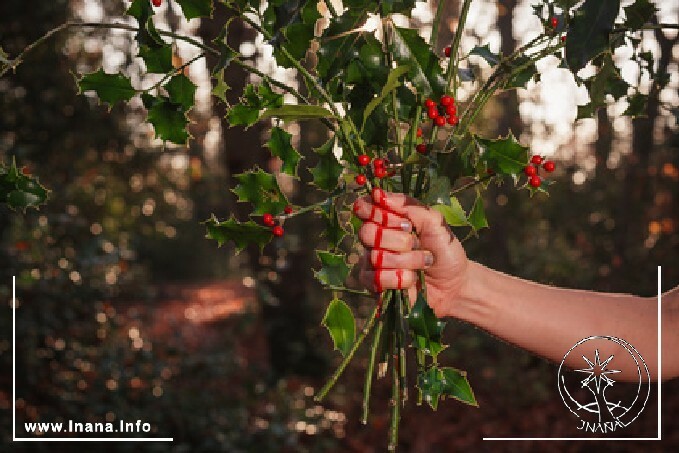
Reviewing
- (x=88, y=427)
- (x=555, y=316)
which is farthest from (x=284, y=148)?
(x=88, y=427)

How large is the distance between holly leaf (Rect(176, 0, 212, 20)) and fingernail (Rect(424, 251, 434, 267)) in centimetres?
60

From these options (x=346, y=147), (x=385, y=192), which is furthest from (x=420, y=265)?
(x=346, y=147)

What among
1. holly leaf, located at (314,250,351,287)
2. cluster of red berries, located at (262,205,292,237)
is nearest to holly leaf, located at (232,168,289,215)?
cluster of red berries, located at (262,205,292,237)

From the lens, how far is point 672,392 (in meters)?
5.96

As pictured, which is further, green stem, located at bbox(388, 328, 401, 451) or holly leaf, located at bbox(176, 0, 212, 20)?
green stem, located at bbox(388, 328, 401, 451)

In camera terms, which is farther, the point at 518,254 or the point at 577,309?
the point at 518,254

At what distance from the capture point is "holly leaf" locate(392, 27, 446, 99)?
1.09 metres

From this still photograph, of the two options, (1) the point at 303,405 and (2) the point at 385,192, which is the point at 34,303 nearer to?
(1) the point at 303,405

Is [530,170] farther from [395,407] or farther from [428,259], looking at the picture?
[395,407]

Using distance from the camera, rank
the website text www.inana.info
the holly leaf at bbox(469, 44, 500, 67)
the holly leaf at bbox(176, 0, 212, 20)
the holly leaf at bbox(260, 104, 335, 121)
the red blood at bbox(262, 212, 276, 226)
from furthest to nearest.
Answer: the website text www.inana.info, the holly leaf at bbox(469, 44, 500, 67), the red blood at bbox(262, 212, 276, 226), the holly leaf at bbox(176, 0, 212, 20), the holly leaf at bbox(260, 104, 335, 121)

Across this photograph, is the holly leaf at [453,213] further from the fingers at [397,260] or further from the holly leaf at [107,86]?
the holly leaf at [107,86]

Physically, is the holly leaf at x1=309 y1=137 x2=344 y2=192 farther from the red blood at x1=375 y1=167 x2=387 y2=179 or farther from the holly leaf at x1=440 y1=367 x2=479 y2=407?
the holly leaf at x1=440 y1=367 x2=479 y2=407

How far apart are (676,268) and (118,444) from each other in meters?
5.59

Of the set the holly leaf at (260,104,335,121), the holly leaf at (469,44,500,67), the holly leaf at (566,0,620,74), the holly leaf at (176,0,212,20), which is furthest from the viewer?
the holly leaf at (469,44,500,67)
